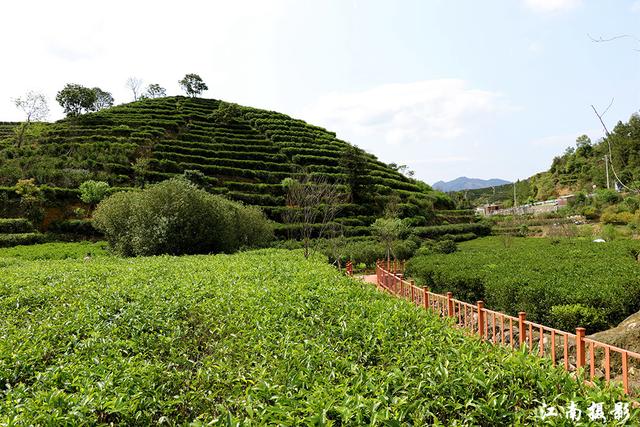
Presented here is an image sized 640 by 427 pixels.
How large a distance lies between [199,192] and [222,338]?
1878 cm

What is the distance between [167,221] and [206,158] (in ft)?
90.3

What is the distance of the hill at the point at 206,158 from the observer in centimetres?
3975

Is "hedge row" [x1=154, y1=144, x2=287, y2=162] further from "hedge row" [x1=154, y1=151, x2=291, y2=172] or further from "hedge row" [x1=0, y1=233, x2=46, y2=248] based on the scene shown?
"hedge row" [x1=0, y1=233, x2=46, y2=248]

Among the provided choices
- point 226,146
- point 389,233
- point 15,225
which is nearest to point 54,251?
point 15,225

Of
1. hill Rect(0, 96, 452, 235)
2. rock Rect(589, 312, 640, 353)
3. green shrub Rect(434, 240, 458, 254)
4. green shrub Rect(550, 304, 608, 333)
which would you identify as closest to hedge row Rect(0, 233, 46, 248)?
hill Rect(0, 96, 452, 235)

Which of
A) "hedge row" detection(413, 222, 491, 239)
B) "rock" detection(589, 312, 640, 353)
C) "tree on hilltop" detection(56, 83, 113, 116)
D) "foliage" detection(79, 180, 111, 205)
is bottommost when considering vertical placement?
"hedge row" detection(413, 222, 491, 239)

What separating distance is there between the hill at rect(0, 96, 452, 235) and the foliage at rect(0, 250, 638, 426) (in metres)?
33.6


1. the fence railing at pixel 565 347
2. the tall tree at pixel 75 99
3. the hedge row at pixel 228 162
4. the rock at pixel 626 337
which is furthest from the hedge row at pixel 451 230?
the tall tree at pixel 75 99

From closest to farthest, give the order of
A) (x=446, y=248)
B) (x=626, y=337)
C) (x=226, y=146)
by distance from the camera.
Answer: (x=626, y=337)
(x=446, y=248)
(x=226, y=146)

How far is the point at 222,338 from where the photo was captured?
4035mm

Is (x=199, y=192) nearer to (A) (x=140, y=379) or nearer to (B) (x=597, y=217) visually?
(A) (x=140, y=379)

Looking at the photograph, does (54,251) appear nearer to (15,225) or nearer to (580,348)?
(15,225)

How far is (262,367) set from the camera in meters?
3.05

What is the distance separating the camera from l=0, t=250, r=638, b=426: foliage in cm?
233
